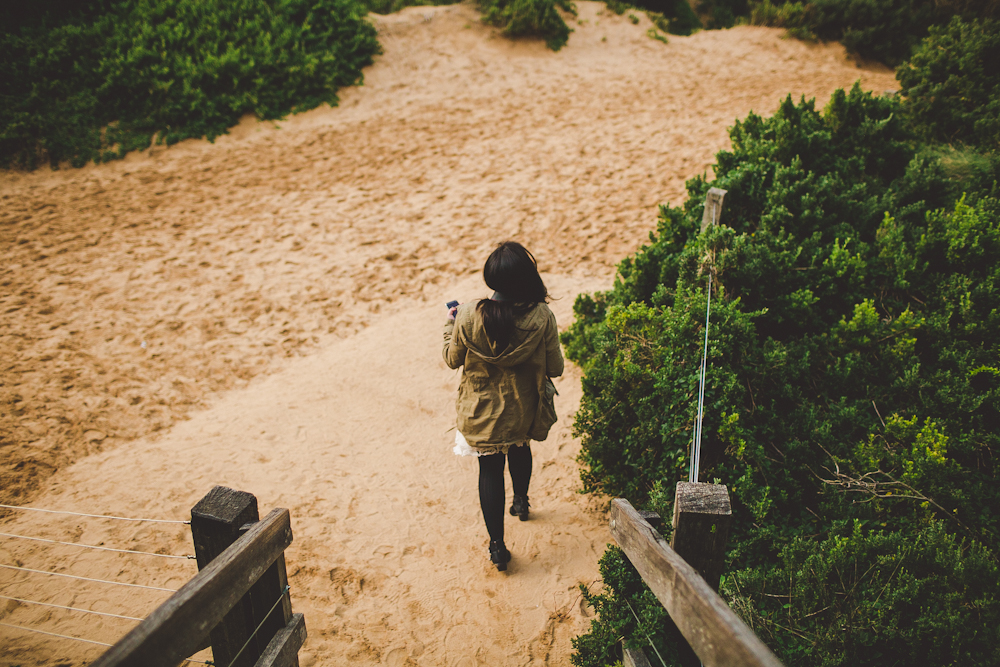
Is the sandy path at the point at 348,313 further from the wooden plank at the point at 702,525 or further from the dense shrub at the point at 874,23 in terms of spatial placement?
the wooden plank at the point at 702,525

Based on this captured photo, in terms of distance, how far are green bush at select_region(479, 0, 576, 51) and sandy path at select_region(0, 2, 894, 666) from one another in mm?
417

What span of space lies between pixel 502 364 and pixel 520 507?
1.44 metres

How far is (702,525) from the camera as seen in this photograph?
1718mm

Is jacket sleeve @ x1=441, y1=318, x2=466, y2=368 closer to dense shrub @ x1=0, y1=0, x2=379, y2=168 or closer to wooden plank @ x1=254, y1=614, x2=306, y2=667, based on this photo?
wooden plank @ x1=254, y1=614, x2=306, y2=667

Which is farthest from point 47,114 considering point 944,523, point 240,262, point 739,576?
point 944,523

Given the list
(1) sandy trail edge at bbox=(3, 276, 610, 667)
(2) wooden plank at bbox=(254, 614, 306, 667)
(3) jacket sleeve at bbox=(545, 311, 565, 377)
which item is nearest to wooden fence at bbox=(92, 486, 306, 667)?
(2) wooden plank at bbox=(254, 614, 306, 667)

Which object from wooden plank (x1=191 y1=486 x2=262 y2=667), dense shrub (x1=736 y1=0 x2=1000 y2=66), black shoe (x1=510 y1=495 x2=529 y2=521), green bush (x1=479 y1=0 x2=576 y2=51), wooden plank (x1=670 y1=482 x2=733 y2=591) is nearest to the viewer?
wooden plank (x1=670 y1=482 x2=733 y2=591)

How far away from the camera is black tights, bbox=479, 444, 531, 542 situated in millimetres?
2996

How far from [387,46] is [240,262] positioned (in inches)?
313

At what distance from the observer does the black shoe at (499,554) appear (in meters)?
3.26

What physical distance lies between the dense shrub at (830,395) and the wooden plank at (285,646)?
1.28 metres

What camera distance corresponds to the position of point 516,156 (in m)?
9.47

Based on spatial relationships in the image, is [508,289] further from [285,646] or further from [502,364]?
[285,646]

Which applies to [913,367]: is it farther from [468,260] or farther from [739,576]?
[468,260]
